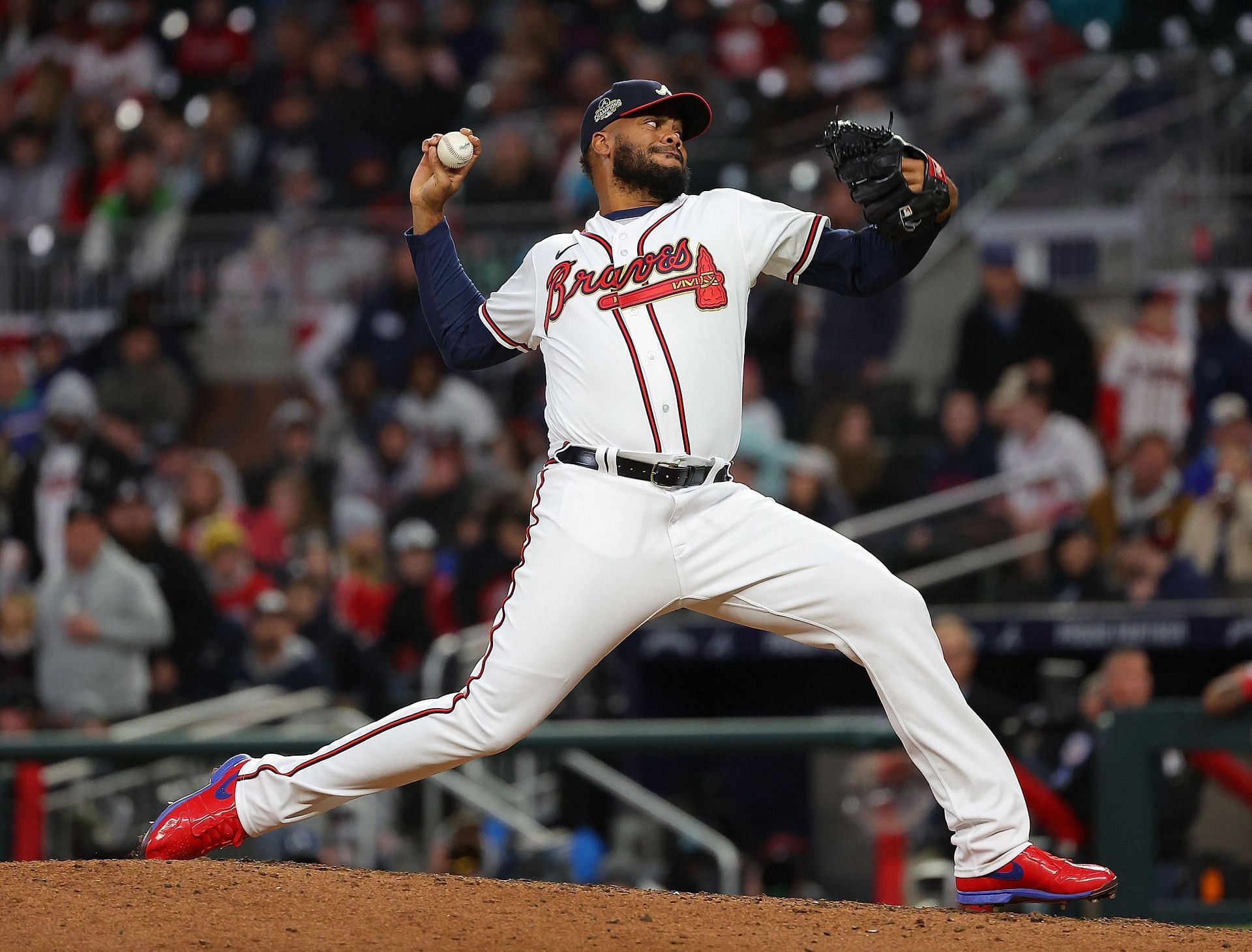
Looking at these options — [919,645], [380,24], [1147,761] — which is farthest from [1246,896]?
[380,24]

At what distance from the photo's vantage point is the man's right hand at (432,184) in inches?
160

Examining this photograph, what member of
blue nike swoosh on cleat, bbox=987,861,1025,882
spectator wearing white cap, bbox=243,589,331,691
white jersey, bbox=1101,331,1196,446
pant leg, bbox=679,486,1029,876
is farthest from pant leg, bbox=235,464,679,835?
white jersey, bbox=1101,331,1196,446

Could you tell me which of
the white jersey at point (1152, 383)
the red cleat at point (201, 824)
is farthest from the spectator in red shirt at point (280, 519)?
the red cleat at point (201, 824)

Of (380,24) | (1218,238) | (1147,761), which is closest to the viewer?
(1147,761)

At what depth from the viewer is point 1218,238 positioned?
10.1 m

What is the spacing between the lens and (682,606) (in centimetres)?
379

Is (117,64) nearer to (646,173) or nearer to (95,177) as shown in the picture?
(95,177)

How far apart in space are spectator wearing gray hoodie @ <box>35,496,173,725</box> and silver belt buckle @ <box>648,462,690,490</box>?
181 inches

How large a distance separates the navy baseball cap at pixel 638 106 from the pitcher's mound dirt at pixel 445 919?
5.48 ft

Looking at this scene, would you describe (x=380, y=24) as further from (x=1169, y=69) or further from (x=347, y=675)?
(x=347, y=675)

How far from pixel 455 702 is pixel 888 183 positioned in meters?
1.40

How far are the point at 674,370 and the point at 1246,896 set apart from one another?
124 inches

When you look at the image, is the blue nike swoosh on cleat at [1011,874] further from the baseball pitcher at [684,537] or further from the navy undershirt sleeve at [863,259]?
the navy undershirt sleeve at [863,259]

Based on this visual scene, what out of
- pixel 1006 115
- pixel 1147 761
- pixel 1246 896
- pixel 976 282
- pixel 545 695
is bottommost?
pixel 1246 896
